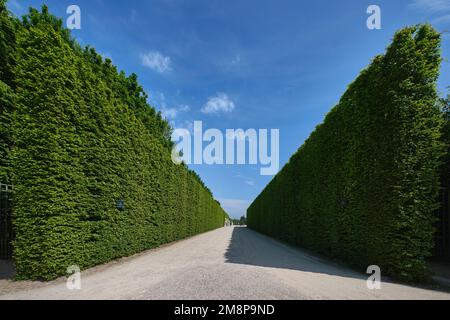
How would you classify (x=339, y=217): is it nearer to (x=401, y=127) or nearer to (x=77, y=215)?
(x=401, y=127)

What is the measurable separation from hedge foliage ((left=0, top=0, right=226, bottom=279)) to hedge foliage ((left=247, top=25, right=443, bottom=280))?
7.93 meters

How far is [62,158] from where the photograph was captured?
5578 millimetres

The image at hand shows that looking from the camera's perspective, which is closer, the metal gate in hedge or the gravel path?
the gravel path

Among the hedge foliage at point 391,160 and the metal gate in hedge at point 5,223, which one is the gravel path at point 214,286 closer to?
the hedge foliage at point 391,160

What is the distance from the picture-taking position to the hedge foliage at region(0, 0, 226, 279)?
16.9 ft

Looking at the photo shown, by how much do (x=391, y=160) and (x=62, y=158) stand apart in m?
8.44

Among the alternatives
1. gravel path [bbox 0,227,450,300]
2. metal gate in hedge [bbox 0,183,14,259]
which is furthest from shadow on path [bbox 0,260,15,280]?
metal gate in hedge [bbox 0,183,14,259]

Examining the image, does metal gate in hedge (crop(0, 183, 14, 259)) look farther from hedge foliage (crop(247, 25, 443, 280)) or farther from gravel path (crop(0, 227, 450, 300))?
hedge foliage (crop(247, 25, 443, 280))

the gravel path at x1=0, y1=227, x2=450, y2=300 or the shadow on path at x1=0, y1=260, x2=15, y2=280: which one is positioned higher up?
the gravel path at x1=0, y1=227, x2=450, y2=300

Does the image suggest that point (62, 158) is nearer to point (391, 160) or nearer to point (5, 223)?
point (5, 223)

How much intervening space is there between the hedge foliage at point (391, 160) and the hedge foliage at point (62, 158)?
7.93 m

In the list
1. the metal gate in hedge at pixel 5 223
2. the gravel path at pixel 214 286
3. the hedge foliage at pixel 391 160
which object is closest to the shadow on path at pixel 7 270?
Result: the gravel path at pixel 214 286

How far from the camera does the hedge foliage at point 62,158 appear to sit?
5.16 m

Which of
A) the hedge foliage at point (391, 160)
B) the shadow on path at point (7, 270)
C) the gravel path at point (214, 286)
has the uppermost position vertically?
the hedge foliage at point (391, 160)
